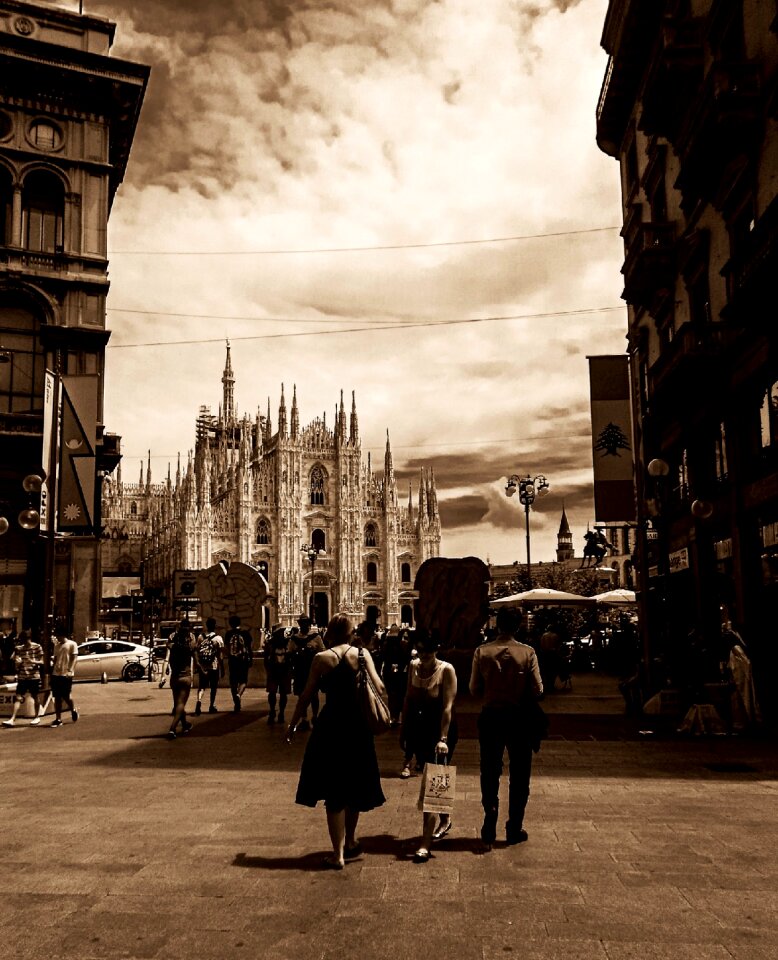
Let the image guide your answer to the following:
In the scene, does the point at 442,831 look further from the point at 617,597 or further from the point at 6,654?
the point at 617,597

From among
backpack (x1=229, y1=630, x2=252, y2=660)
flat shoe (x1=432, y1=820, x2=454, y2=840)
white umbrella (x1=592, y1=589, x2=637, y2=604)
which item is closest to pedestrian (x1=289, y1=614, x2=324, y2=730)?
backpack (x1=229, y1=630, x2=252, y2=660)

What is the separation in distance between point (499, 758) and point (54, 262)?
23.6 m

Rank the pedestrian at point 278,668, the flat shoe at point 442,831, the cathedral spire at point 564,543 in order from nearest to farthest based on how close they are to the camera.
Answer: the flat shoe at point 442,831
the pedestrian at point 278,668
the cathedral spire at point 564,543

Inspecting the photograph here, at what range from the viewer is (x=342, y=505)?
86.8 m

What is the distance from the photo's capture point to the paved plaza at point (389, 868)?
4.41 meters

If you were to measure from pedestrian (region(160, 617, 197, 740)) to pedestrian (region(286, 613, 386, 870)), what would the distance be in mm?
6691

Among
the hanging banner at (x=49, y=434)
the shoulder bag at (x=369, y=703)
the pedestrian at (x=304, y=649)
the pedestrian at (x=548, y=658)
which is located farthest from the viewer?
the pedestrian at (x=548, y=658)

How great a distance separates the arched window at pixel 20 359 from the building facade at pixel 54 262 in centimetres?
3

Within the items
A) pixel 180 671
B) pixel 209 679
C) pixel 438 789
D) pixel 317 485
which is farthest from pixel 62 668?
pixel 317 485

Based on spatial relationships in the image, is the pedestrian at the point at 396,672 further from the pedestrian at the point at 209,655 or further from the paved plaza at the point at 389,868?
the paved plaza at the point at 389,868

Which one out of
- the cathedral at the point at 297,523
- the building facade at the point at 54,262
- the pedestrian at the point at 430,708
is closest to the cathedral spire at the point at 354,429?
the cathedral at the point at 297,523

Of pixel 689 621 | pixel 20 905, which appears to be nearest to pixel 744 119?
pixel 689 621

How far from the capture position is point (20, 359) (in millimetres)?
24922

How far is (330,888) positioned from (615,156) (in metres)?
24.3
